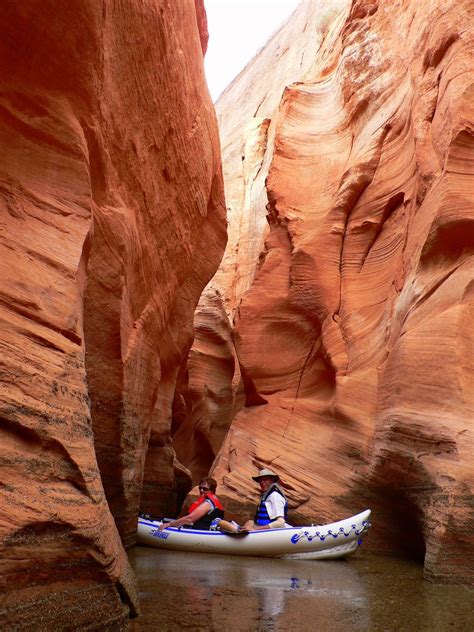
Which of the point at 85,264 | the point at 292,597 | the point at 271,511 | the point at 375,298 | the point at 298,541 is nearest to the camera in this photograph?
the point at 292,597

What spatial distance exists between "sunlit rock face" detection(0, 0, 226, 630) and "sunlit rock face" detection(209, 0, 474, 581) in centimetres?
320

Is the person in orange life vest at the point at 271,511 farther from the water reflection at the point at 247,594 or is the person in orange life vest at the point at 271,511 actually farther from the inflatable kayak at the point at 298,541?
the water reflection at the point at 247,594

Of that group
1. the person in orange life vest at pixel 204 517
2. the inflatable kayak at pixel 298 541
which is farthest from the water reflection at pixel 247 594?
the person in orange life vest at pixel 204 517

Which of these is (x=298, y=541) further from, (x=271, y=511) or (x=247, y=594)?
(x=247, y=594)

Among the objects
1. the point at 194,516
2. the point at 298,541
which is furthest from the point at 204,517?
the point at 298,541

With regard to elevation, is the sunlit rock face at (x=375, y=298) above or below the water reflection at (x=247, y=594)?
above

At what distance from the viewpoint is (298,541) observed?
8445mm

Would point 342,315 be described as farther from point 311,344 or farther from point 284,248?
point 284,248

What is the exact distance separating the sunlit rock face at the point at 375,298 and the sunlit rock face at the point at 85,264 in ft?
10.5

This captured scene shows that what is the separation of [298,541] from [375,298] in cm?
498

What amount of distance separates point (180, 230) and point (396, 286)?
12.4 feet

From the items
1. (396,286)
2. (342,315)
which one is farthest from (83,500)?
(342,315)

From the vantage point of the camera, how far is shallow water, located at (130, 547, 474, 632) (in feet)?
14.6

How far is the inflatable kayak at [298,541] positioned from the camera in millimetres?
8359
